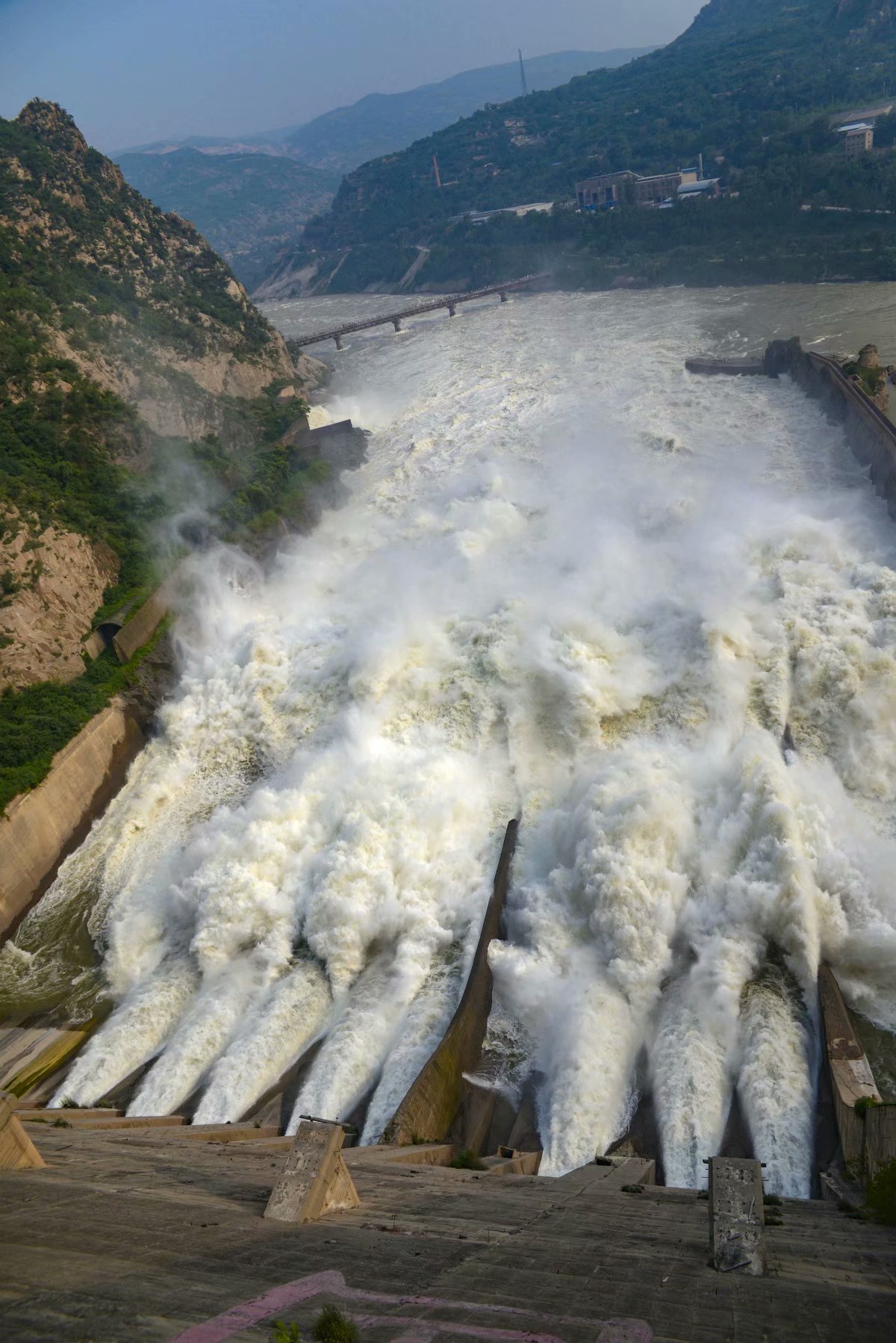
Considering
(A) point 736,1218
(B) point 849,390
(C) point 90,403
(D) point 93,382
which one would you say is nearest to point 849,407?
(B) point 849,390

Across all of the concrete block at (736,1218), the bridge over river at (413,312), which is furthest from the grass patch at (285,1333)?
the bridge over river at (413,312)

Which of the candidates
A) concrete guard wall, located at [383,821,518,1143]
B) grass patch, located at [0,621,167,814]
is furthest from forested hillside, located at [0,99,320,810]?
concrete guard wall, located at [383,821,518,1143]

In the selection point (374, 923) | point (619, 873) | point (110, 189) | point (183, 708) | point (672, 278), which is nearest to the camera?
point (619, 873)

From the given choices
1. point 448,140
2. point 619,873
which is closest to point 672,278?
point 619,873

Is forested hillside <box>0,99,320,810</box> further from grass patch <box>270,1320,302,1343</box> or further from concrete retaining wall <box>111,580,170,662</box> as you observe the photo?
grass patch <box>270,1320,302,1343</box>

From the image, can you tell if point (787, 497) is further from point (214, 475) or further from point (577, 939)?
point (214, 475)

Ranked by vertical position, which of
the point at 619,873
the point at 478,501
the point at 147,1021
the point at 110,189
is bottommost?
the point at 147,1021

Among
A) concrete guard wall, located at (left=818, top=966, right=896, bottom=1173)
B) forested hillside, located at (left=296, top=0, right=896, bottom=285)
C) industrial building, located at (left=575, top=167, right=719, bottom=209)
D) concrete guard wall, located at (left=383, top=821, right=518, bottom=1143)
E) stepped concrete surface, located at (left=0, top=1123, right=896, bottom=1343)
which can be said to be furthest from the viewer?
industrial building, located at (left=575, top=167, right=719, bottom=209)
